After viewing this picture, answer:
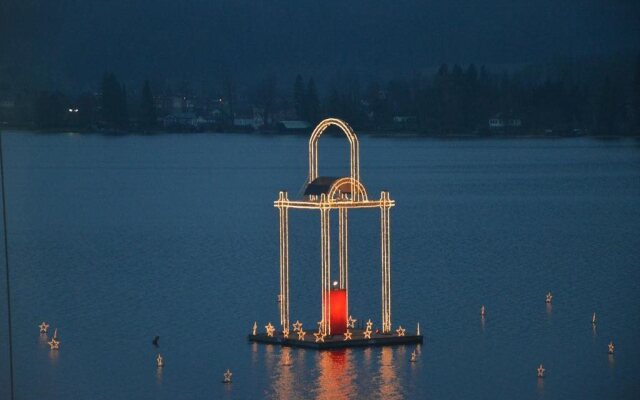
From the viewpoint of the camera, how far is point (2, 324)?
31.4 metres

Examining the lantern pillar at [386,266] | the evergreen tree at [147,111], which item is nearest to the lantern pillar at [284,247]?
the lantern pillar at [386,266]

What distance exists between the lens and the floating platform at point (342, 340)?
2614 cm

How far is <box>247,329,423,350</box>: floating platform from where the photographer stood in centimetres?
2614

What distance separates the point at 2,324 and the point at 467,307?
870 cm

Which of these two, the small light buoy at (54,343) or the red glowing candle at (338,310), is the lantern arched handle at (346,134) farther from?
the small light buoy at (54,343)

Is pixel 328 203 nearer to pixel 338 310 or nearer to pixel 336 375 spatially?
pixel 338 310

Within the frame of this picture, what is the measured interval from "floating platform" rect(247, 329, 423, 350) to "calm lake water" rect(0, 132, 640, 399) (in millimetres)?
165

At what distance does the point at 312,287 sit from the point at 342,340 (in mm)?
9658

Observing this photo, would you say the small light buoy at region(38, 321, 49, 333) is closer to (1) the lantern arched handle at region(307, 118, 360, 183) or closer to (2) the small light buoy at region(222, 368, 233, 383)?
(2) the small light buoy at region(222, 368, 233, 383)

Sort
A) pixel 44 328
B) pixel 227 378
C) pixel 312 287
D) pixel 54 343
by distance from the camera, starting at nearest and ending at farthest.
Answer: pixel 227 378 → pixel 54 343 → pixel 44 328 → pixel 312 287

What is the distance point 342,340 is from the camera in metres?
26.2

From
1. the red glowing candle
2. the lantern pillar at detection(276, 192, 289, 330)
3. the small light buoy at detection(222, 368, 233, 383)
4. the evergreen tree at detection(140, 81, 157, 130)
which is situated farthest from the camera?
the evergreen tree at detection(140, 81, 157, 130)

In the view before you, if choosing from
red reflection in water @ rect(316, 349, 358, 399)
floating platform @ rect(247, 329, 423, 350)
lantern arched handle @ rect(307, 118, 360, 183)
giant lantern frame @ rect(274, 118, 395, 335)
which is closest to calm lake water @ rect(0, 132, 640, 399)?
red reflection in water @ rect(316, 349, 358, 399)

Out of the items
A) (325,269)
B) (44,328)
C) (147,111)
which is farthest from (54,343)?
(147,111)
